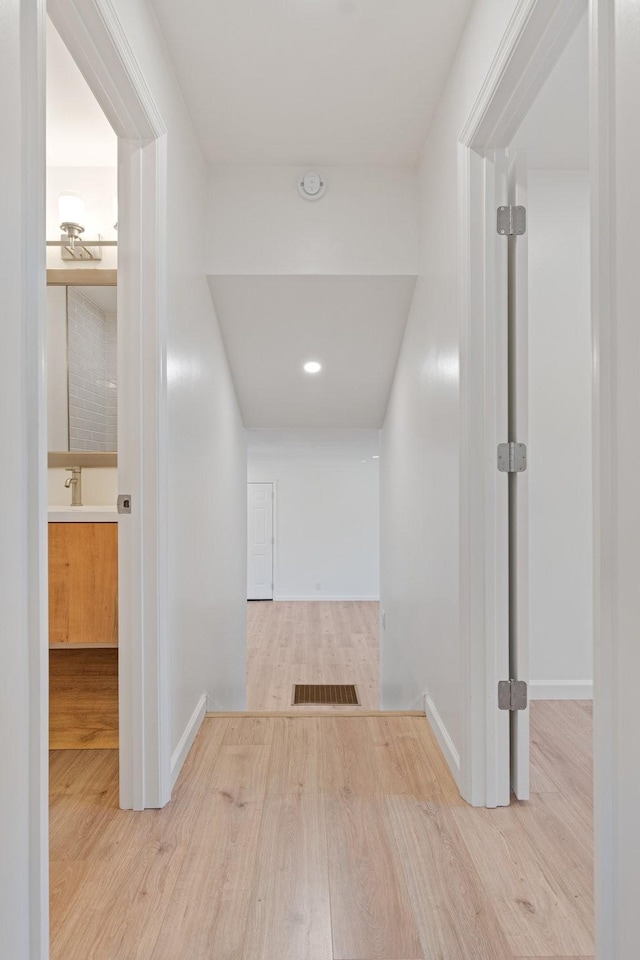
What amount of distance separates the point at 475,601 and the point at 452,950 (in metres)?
0.85

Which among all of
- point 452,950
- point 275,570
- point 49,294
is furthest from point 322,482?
point 452,950

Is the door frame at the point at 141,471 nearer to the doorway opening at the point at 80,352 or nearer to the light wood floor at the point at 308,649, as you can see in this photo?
the doorway opening at the point at 80,352

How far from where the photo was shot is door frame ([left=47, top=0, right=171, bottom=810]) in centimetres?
179

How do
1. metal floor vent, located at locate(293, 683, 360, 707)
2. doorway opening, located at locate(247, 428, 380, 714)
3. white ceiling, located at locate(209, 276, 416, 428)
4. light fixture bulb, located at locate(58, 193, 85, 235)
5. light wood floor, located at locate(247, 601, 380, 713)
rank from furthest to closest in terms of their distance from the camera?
doorway opening, located at locate(247, 428, 380, 714) < light wood floor, located at locate(247, 601, 380, 713) < metal floor vent, located at locate(293, 683, 360, 707) < white ceiling, located at locate(209, 276, 416, 428) < light fixture bulb, located at locate(58, 193, 85, 235)

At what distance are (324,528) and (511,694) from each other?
765 centimetres

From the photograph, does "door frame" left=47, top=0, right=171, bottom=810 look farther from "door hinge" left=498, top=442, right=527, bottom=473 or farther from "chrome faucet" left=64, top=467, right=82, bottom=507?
"door hinge" left=498, top=442, right=527, bottom=473

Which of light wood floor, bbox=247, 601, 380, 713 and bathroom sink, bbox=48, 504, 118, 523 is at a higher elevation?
bathroom sink, bbox=48, 504, 118, 523

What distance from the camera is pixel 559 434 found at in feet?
9.73

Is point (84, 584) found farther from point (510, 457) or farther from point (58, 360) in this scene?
point (510, 457)

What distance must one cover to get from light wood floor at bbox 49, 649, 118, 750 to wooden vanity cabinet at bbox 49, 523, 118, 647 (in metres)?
0.24

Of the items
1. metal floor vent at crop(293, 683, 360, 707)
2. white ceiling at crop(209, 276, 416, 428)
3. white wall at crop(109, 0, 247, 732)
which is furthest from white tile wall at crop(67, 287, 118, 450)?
metal floor vent at crop(293, 683, 360, 707)

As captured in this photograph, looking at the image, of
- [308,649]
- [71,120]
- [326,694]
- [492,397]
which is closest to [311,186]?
[71,120]

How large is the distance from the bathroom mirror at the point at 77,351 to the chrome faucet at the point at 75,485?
3.4 inches

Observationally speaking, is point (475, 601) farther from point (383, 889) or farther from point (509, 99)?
point (509, 99)
